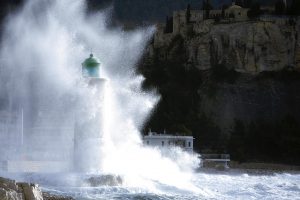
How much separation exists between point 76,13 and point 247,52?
31076 millimetres

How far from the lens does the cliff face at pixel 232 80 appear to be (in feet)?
178

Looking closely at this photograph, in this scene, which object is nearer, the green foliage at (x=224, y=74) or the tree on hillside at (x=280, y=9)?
the green foliage at (x=224, y=74)

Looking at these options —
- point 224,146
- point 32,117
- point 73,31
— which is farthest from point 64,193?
point 224,146

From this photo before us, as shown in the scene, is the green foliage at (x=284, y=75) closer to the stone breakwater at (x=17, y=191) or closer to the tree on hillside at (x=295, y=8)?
the tree on hillside at (x=295, y=8)

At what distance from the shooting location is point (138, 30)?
6556 cm

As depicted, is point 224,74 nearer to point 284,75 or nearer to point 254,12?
point 284,75

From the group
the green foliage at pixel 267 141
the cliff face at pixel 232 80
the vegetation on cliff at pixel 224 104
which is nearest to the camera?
the green foliage at pixel 267 141

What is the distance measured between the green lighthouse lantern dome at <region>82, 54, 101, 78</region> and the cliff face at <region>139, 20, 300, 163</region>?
1331 inches

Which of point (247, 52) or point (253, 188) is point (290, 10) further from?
point (253, 188)

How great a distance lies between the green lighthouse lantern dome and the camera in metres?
18.5

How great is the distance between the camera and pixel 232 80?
56.9 meters

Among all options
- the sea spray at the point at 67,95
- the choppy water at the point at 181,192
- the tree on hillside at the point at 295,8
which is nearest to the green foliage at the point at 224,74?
the tree on hillside at the point at 295,8

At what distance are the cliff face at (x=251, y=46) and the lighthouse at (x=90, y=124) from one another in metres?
39.4

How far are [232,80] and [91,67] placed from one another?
3929 centimetres
